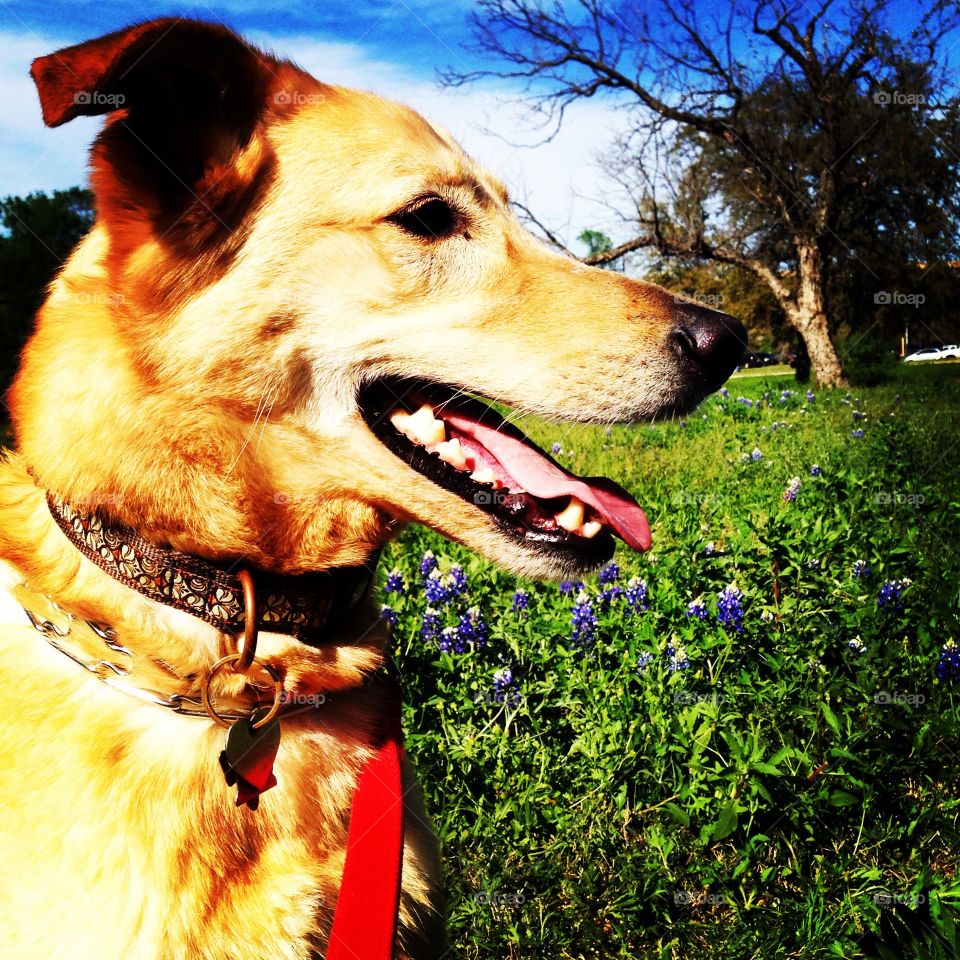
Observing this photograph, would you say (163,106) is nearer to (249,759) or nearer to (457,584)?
(249,759)

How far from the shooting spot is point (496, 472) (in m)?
2.12

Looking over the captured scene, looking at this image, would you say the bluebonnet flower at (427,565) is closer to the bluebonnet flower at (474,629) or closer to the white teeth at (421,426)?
the bluebonnet flower at (474,629)

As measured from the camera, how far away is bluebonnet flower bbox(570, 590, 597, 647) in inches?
126

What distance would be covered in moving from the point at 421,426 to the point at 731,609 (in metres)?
1.67

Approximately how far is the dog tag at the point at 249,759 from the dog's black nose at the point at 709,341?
146cm

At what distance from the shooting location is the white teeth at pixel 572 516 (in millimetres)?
2123

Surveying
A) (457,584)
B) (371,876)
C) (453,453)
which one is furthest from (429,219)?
(457,584)

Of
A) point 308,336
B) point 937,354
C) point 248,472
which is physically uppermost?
point 937,354

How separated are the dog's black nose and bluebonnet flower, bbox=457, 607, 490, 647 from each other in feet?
4.98

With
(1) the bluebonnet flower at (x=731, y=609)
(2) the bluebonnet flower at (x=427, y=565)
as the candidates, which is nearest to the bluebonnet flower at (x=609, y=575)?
(1) the bluebonnet flower at (x=731, y=609)

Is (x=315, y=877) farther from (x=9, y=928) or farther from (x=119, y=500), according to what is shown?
(x=119, y=500)

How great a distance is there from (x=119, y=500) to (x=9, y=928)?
84 cm

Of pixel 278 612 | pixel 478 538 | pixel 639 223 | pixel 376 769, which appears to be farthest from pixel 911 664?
pixel 639 223

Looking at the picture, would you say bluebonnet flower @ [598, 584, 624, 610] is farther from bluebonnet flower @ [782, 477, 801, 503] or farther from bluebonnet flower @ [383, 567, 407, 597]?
bluebonnet flower @ [782, 477, 801, 503]
